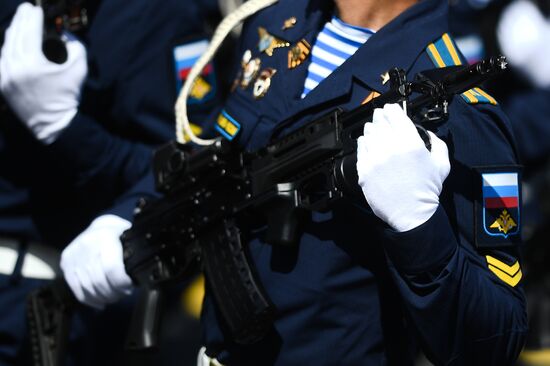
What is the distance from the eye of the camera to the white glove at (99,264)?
2789mm

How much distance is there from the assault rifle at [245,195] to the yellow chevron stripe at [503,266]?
0.30 metres

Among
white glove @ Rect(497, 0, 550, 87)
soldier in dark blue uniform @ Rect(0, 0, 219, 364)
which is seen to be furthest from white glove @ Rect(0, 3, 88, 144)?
white glove @ Rect(497, 0, 550, 87)

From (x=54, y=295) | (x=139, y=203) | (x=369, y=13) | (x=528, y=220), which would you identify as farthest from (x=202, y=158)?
(x=528, y=220)

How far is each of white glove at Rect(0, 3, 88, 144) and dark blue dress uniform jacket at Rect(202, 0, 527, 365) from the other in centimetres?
69

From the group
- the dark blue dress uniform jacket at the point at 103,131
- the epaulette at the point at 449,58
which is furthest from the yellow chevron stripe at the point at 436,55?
the dark blue dress uniform jacket at the point at 103,131

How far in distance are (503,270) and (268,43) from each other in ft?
2.49

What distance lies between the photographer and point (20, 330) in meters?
3.14

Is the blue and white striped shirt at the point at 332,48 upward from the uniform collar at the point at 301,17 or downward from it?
downward

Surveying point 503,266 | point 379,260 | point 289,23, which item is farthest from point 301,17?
point 503,266

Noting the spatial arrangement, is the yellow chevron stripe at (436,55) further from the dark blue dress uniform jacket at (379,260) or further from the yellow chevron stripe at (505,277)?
the yellow chevron stripe at (505,277)

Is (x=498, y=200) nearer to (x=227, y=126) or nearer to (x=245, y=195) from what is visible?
(x=245, y=195)

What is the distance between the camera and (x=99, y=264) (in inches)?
110

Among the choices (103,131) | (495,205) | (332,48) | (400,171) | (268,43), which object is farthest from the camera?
(103,131)

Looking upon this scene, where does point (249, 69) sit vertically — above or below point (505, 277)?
above
